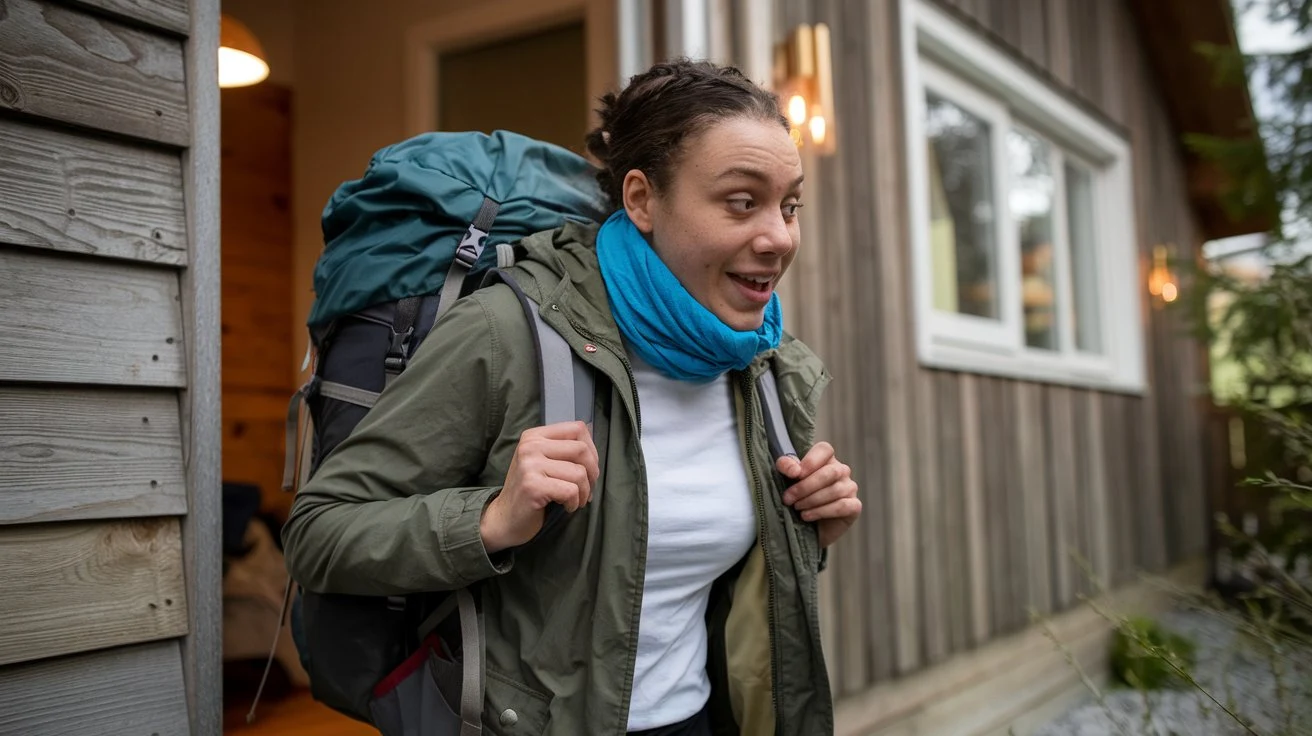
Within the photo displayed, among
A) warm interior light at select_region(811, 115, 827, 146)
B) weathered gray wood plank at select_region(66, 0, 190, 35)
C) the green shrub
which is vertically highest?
warm interior light at select_region(811, 115, 827, 146)

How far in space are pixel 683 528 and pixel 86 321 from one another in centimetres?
85

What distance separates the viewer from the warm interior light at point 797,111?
110 inches

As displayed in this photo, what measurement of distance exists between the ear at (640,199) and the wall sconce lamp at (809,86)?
4.91 ft

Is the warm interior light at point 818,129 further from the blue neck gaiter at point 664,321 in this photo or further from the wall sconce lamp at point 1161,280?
the wall sconce lamp at point 1161,280

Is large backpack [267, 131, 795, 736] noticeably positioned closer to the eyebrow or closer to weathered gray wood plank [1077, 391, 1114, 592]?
the eyebrow

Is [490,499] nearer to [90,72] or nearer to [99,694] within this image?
[99,694]

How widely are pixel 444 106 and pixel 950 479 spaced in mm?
2446

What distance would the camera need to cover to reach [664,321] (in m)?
1.34

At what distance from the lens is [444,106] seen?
4.02 meters

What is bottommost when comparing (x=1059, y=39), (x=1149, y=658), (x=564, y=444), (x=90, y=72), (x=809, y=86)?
(x=1149, y=658)

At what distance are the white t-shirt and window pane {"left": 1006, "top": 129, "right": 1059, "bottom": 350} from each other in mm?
3676

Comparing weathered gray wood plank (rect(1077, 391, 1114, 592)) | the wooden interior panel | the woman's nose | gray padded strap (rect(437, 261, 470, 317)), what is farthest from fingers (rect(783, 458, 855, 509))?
weathered gray wood plank (rect(1077, 391, 1114, 592))

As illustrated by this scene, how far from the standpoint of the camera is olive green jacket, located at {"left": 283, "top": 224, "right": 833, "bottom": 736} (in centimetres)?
119

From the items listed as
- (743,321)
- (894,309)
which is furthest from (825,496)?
(894,309)
